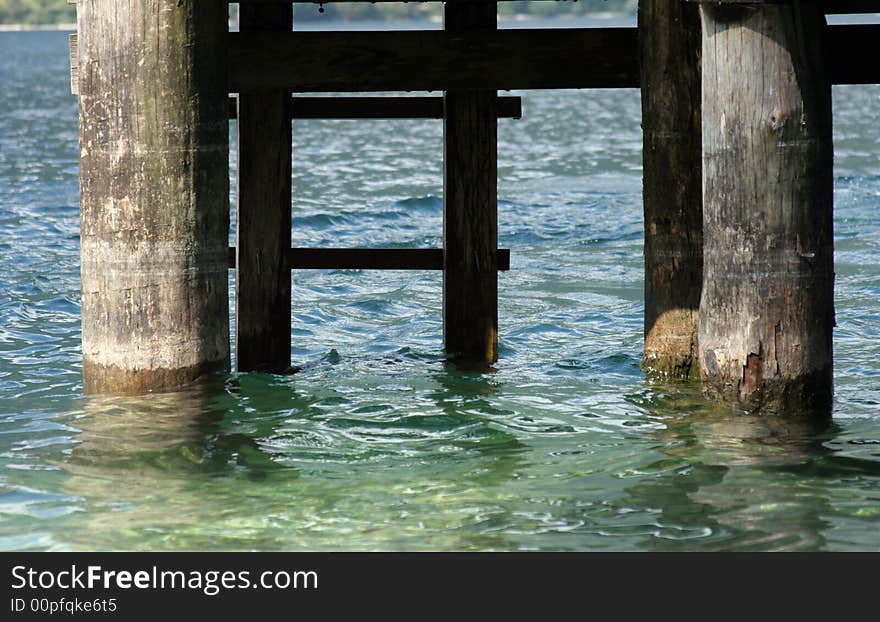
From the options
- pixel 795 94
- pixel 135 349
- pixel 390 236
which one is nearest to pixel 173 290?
pixel 135 349

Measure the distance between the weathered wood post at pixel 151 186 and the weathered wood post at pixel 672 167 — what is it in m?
2.18

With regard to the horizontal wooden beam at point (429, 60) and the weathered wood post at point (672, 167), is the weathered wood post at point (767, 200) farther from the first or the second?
the horizontal wooden beam at point (429, 60)

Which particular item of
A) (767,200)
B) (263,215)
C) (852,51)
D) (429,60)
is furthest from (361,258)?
(852,51)

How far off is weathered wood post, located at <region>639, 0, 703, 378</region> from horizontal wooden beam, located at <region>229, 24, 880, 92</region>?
27cm

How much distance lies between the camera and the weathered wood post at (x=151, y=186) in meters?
6.63

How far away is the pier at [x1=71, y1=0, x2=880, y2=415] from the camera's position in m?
6.57

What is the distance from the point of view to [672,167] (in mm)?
7531

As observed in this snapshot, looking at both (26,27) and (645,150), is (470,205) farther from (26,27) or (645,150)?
(26,27)

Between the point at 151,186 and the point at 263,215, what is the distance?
1.48 meters

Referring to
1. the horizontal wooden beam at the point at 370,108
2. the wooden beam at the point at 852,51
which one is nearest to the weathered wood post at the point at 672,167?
the wooden beam at the point at 852,51

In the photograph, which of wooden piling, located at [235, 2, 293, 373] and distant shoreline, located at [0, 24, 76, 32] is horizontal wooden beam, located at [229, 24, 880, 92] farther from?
distant shoreline, located at [0, 24, 76, 32]

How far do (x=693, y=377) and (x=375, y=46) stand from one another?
2.44m

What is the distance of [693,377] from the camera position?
7887 millimetres

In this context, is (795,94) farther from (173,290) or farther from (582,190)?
(582,190)
